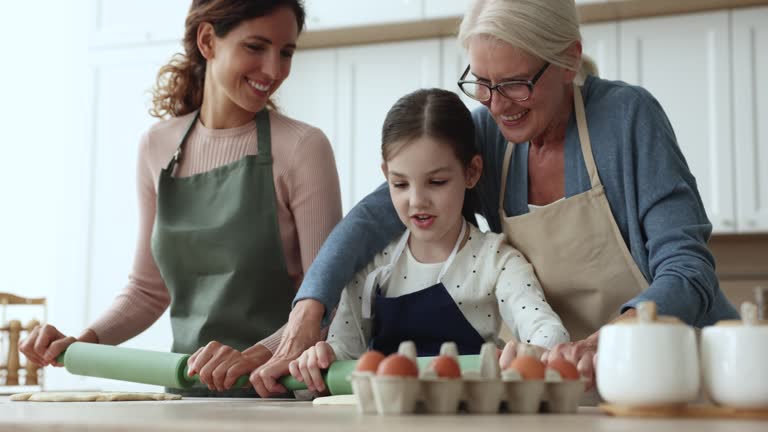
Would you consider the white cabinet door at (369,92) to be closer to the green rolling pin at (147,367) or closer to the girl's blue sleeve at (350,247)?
the girl's blue sleeve at (350,247)

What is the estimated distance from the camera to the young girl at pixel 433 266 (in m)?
1.42

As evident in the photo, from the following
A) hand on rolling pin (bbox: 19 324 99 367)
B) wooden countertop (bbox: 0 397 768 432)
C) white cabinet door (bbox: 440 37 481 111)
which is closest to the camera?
wooden countertop (bbox: 0 397 768 432)

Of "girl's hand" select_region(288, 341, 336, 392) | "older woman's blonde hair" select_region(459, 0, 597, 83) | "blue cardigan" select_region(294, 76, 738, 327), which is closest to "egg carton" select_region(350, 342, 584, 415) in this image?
"blue cardigan" select_region(294, 76, 738, 327)

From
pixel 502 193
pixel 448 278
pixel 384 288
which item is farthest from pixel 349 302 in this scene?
pixel 502 193

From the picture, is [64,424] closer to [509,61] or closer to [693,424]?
[693,424]

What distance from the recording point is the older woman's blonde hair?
136cm

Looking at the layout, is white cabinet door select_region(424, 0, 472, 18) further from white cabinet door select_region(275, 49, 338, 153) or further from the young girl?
the young girl

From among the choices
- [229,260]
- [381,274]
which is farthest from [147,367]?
[381,274]

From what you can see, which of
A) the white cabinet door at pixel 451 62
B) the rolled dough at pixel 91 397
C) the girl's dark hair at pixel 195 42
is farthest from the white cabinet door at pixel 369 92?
the rolled dough at pixel 91 397

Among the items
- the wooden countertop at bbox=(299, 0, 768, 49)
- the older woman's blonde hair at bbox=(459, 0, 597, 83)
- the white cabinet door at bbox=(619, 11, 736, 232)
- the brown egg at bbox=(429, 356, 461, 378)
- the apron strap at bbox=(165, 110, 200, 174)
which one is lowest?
the brown egg at bbox=(429, 356, 461, 378)

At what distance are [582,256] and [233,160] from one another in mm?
659

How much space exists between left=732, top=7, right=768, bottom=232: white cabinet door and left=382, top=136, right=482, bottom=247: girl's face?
1840 mm

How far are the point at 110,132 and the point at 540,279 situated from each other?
8.12 feet

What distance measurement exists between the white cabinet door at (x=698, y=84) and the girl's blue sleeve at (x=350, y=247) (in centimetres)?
178
